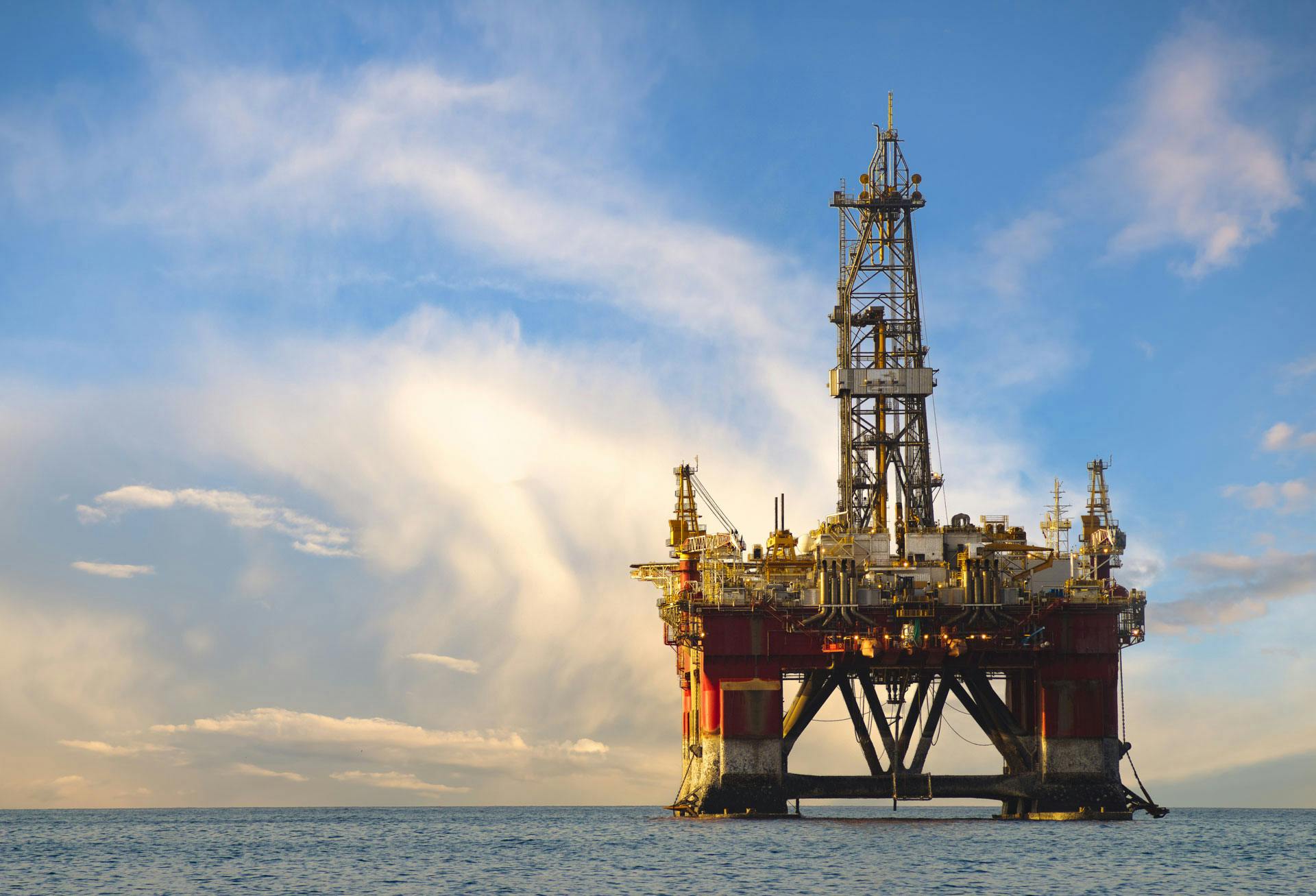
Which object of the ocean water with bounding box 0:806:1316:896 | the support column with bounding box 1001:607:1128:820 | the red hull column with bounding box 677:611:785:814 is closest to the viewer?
the ocean water with bounding box 0:806:1316:896

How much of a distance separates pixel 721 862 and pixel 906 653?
14175mm

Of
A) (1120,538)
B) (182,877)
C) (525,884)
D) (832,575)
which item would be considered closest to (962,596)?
(832,575)

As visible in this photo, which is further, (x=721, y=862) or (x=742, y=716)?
(x=742, y=716)

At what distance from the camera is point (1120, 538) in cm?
6975

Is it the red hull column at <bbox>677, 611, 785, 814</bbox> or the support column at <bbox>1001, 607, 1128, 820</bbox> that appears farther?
the support column at <bbox>1001, 607, 1128, 820</bbox>

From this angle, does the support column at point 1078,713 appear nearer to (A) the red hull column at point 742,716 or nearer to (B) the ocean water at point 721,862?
(B) the ocean water at point 721,862

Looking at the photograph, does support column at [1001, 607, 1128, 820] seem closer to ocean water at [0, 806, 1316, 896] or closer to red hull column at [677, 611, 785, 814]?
ocean water at [0, 806, 1316, 896]

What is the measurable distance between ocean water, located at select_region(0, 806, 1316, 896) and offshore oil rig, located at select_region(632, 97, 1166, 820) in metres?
1.81

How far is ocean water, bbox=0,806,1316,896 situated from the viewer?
152 ft

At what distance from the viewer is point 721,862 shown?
5047cm

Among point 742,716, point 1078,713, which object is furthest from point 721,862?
point 1078,713

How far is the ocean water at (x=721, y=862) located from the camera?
4647cm

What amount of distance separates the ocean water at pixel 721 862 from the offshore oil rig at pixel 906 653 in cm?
181

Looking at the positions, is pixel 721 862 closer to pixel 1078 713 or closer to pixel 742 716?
pixel 742 716
